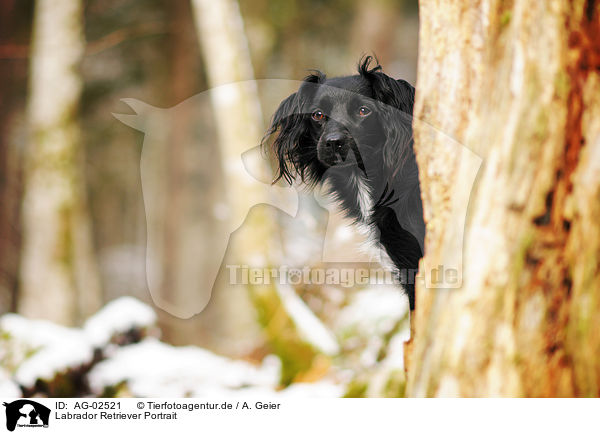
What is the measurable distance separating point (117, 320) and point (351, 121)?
8.93 feet

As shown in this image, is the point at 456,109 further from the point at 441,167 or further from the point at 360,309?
the point at 360,309

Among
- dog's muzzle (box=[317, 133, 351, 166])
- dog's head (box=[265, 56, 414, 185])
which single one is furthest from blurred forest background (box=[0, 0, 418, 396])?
dog's muzzle (box=[317, 133, 351, 166])

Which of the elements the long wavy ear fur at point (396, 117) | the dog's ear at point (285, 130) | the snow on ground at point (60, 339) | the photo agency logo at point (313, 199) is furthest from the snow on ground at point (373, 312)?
the snow on ground at point (60, 339)

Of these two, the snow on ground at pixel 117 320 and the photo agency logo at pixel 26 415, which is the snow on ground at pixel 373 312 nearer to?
the snow on ground at pixel 117 320

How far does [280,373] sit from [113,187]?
1027cm

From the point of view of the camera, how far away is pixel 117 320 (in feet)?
13.9

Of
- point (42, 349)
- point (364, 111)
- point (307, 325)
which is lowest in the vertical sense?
point (42, 349)

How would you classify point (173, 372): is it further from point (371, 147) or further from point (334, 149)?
point (371, 147)

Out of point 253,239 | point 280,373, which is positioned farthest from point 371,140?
point 280,373

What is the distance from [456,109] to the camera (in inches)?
81.4

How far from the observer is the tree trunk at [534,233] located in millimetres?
1545

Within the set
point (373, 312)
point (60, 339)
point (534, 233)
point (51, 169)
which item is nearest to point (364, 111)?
point (534, 233)

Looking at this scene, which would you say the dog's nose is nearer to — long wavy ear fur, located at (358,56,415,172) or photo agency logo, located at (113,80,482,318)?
photo agency logo, located at (113,80,482,318)

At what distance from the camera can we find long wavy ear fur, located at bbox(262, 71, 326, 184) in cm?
307
